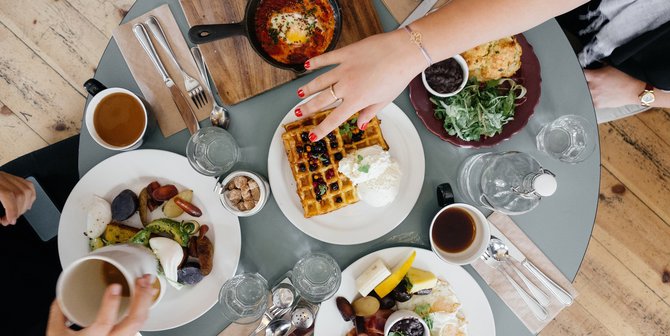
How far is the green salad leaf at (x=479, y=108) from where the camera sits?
1642 mm

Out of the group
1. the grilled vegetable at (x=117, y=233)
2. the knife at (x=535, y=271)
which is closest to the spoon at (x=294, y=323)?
the grilled vegetable at (x=117, y=233)

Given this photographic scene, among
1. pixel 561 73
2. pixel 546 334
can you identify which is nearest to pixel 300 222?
pixel 561 73

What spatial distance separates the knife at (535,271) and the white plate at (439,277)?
0.20 metres

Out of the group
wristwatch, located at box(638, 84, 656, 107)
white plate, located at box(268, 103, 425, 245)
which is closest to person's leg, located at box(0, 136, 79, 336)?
white plate, located at box(268, 103, 425, 245)

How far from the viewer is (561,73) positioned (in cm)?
175

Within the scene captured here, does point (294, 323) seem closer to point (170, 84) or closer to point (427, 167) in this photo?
point (427, 167)

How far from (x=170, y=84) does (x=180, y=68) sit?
77 mm

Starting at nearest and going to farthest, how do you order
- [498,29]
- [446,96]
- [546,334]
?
[498,29]
[446,96]
[546,334]

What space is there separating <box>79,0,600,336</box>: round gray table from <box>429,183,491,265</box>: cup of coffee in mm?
59

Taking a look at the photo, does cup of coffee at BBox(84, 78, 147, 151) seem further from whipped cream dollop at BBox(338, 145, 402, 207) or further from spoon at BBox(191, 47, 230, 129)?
whipped cream dollop at BBox(338, 145, 402, 207)

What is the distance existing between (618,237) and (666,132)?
0.77 m

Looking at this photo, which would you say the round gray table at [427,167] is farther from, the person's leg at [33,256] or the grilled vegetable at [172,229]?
the person's leg at [33,256]

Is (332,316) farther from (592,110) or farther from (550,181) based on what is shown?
(592,110)

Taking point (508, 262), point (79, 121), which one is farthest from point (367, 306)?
point (79, 121)
